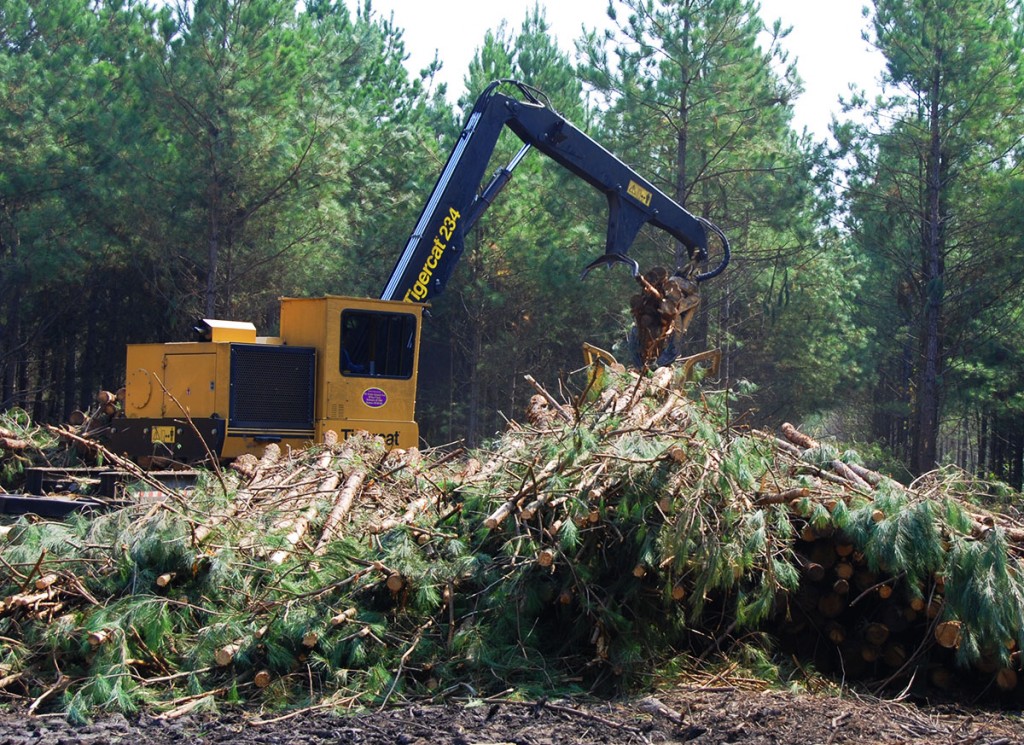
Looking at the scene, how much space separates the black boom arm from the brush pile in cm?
555

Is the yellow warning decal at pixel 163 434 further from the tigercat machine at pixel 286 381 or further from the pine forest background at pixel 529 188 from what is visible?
the pine forest background at pixel 529 188

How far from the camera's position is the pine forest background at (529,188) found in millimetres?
20406

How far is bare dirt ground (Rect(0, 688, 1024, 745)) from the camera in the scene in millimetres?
5492

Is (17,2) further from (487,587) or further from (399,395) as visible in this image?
(487,587)

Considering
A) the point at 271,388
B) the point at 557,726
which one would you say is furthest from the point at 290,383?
the point at 557,726

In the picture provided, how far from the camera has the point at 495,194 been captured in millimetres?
13242

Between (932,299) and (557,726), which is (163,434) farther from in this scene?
(932,299)

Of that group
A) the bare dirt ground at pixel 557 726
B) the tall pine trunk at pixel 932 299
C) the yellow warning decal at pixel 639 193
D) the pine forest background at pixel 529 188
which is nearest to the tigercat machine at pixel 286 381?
the yellow warning decal at pixel 639 193

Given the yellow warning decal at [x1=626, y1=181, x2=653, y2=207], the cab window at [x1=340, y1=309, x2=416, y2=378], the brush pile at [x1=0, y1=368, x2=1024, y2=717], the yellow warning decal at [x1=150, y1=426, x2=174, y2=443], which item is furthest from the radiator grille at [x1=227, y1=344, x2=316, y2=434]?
the yellow warning decal at [x1=626, y1=181, x2=653, y2=207]

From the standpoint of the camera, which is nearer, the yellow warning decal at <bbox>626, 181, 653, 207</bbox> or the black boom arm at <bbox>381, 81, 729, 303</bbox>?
the black boom arm at <bbox>381, 81, 729, 303</bbox>

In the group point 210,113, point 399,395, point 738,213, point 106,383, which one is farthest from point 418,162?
point 399,395

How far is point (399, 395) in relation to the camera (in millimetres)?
11336

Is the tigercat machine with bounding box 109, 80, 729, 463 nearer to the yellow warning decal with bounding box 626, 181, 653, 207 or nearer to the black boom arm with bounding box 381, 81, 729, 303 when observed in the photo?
the black boom arm with bounding box 381, 81, 729, 303

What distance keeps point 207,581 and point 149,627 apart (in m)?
0.52
